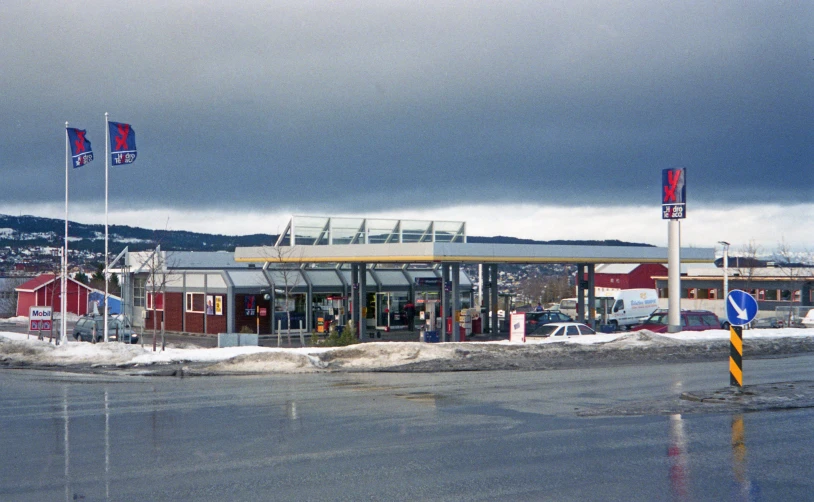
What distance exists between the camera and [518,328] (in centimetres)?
3262

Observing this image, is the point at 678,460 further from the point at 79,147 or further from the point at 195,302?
the point at 195,302

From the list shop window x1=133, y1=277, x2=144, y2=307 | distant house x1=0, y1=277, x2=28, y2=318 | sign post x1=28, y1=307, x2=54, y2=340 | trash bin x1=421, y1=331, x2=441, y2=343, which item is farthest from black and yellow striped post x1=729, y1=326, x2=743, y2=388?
distant house x1=0, y1=277, x2=28, y2=318

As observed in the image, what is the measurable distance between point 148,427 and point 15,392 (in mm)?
7593

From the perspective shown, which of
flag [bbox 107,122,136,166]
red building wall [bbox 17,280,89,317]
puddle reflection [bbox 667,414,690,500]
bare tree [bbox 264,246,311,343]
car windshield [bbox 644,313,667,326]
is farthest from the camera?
red building wall [bbox 17,280,89,317]

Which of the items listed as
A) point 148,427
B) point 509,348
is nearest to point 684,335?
point 509,348

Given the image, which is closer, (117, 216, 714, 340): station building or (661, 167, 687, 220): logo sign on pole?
(661, 167, 687, 220): logo sign on pole

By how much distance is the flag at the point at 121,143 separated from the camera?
31.9 meters

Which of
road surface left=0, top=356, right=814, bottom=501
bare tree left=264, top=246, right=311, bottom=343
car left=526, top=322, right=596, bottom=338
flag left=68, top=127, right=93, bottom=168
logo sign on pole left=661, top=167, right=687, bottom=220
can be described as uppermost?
flag left=68, top=127, right=93, bottom=168

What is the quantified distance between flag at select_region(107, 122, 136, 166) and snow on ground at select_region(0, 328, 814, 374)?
7311 millimetres

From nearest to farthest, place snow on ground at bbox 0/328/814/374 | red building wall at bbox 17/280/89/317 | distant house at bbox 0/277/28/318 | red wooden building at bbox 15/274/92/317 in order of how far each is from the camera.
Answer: snow on ground at bbox 0/328/814/374 < red wooden building at bbox 15/274/92/317 < red building wall at bbox 17/280/89/317 < distant house at bbox 0/277/28/318

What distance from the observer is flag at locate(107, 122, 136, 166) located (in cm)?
3192

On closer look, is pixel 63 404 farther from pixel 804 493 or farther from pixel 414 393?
pixel 804 493

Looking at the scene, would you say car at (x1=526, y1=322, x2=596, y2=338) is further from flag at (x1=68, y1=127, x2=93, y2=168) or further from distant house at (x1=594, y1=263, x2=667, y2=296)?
distant house at (x1=594, y1=263, x2=667, y2=296)

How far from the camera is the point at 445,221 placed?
47.8m
